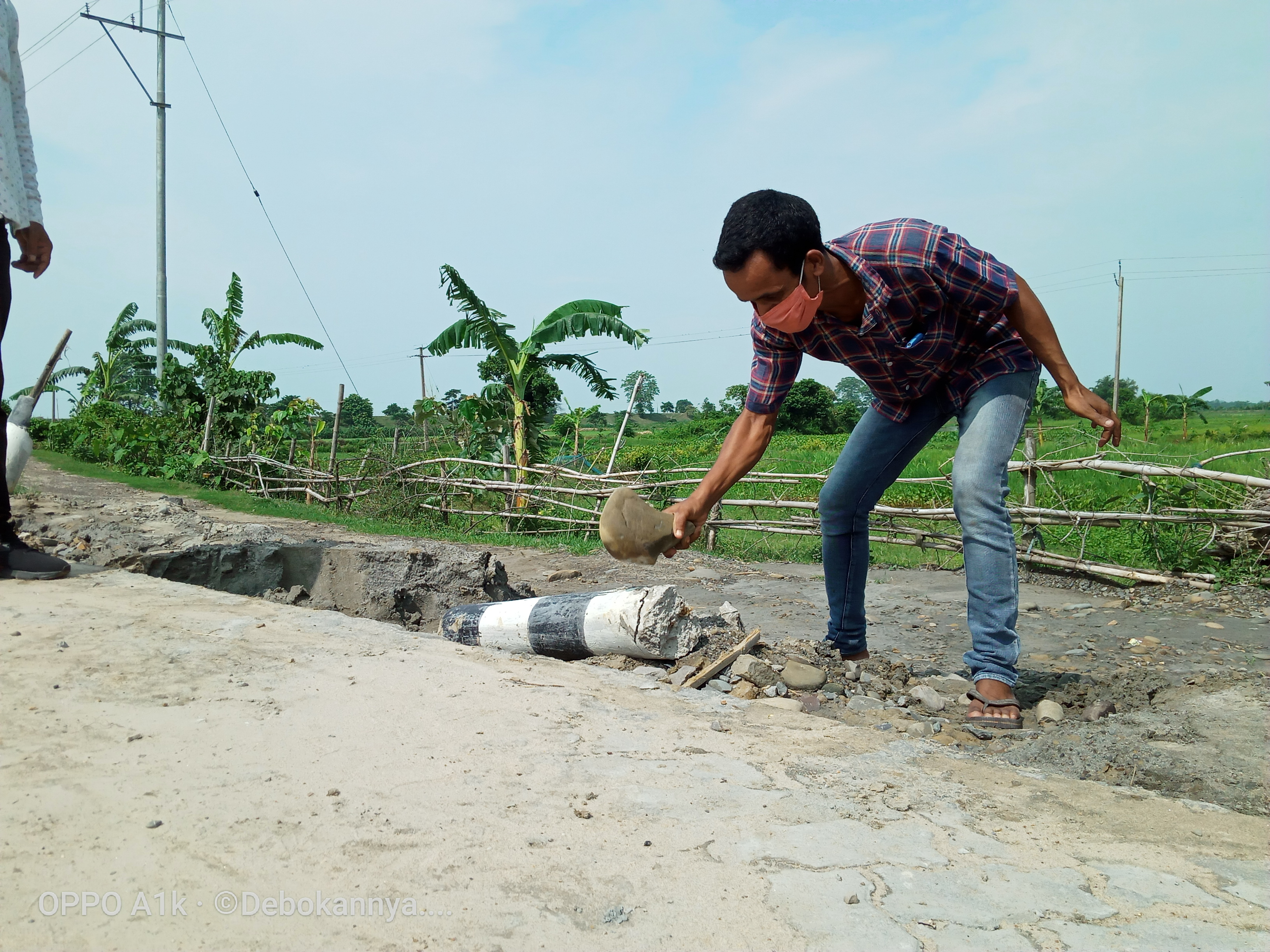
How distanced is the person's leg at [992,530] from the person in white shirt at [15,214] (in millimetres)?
3189

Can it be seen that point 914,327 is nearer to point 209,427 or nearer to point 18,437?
point 18,437

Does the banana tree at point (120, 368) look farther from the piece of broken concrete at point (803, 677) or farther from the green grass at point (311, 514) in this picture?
the piece of broken concrete at point (803, 677)

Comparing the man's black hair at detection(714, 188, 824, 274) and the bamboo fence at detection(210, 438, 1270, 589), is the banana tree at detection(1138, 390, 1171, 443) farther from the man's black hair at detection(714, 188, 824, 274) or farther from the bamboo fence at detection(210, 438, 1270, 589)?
the man's black hair at detection(714, 188, 824, 274)

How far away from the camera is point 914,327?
241 centimetres

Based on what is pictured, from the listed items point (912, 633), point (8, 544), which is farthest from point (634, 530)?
point (8, 544)

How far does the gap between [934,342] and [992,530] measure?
58cm

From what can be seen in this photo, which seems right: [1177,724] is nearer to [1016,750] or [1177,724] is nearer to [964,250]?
[1016,750]

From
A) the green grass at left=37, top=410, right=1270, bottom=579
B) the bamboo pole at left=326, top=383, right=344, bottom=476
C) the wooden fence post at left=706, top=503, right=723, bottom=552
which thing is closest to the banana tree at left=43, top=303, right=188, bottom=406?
the green grass at left=37, top=410, right=1270, bottom=579

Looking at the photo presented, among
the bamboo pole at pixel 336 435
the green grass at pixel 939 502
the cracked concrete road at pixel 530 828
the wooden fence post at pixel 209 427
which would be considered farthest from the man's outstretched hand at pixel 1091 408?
the wooden fence post at pixel 209 427

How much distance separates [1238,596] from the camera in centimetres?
434

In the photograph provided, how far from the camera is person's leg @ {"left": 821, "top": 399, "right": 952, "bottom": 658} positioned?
2.70 m

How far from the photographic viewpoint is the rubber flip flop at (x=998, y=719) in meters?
2.34

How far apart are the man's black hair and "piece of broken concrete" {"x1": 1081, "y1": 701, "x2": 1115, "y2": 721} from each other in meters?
1.60

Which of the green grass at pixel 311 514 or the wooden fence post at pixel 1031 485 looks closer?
the wooden fence post at pixel 1031 485
